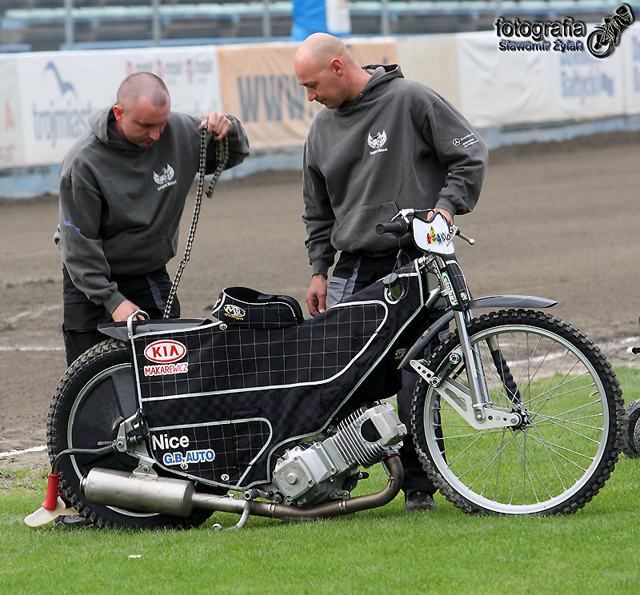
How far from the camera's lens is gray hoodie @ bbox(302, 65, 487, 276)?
15.3ft

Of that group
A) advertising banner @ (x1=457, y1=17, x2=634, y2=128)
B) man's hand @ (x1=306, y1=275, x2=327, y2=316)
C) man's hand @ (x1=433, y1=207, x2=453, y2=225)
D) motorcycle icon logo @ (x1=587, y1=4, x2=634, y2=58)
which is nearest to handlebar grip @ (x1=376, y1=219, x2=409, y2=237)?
man's hand @ (x1=433, y1=207, x2=453, y2=225)

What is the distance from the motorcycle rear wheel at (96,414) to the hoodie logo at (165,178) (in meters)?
0.81

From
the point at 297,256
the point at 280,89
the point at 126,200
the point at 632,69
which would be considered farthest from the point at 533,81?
the point at 126,200

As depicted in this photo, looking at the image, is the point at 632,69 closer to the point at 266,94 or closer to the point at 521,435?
the point at 266,94

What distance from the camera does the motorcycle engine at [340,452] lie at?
434cm

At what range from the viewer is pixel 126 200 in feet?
16.1

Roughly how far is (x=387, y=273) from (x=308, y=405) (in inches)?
29.6

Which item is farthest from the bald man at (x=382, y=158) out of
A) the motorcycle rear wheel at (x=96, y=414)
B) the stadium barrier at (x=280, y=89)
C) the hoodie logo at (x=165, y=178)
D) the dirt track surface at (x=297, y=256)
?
the stadium barrier at (x=280, y=89)

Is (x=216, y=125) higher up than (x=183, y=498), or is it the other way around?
(x=216, y=125)

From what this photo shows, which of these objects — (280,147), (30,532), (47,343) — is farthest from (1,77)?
(30,532)

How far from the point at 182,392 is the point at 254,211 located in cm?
1104

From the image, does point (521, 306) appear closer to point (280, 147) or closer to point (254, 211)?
point (254, 211)

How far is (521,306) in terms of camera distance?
4277 millimetres

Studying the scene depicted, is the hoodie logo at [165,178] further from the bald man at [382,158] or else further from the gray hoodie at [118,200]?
the bald man at [382,158]
